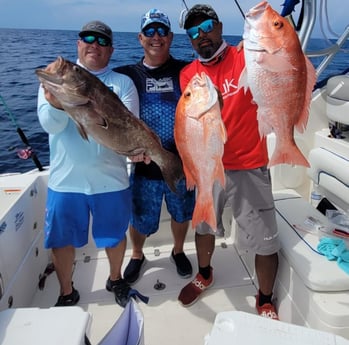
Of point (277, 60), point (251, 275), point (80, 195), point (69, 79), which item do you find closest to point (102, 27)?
point (69, 79)

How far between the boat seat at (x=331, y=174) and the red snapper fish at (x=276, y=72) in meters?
1.48

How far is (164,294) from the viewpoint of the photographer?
295 centimetres

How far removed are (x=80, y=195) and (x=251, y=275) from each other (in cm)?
157

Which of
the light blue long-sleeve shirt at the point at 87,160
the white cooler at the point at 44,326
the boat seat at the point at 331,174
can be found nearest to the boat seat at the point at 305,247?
the boat seat at the point at 331,174

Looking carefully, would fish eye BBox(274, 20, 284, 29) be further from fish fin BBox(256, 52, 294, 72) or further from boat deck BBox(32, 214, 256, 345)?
boat deck BBox(32, 214, 256, 345)

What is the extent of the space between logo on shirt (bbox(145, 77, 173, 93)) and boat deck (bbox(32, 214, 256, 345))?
55.4 inches

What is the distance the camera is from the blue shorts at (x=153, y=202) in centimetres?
295

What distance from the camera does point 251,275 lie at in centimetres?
311

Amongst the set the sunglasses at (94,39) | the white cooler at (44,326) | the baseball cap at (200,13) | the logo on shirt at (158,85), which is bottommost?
the white cooler at (44,326)

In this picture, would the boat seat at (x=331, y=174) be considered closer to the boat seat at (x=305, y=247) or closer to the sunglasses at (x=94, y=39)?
the boat seat at (x=305, y=247)

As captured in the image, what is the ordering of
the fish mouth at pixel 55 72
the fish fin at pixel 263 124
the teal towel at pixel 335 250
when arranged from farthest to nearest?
1. the teal towel at pixel 335 250
2. the fish mouth at pixel 55 72
3. the fish fin at pixel 263 124

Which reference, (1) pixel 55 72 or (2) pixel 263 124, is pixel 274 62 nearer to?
(2) pixel 263 124

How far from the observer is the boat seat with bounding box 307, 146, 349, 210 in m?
3.00

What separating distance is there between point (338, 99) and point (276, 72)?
186 centimetres
